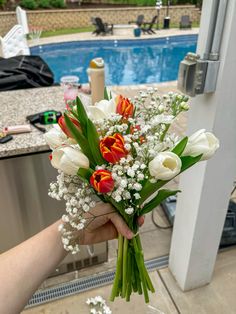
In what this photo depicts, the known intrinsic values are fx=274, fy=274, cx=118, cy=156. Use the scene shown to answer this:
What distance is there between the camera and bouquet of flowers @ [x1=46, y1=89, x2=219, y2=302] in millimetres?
662

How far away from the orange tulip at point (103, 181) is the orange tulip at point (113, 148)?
38 millimetres

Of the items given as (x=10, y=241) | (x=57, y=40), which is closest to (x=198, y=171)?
(x=10, y=241)

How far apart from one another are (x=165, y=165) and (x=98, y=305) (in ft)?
5.04

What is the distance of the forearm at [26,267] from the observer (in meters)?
0.86

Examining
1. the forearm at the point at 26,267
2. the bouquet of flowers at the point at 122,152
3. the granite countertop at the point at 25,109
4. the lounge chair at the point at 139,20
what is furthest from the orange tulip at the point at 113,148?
the lounge chair at the point at 139,20

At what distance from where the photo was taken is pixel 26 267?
Answer: 91 cm

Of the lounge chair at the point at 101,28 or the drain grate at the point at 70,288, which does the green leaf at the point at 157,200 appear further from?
the lounge chair at the point at 101,28

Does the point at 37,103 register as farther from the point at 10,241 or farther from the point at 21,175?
the point at 10,241

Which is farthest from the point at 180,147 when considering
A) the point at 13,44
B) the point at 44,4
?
the point at 44,4

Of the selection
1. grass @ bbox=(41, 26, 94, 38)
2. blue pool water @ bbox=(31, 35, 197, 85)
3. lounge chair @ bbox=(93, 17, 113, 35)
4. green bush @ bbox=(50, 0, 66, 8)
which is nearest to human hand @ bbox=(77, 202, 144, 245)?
blue pool water @ bbox=(31, 35, 197, 85)

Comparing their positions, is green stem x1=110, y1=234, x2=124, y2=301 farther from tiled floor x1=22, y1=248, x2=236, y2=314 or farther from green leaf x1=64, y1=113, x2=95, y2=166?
tiled floor x1=22, y1=248, x2=236, y2=314

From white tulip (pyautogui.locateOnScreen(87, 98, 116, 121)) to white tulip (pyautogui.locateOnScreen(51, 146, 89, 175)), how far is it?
0.10 metres

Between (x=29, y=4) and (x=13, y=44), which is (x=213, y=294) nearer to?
(x=13, y=44)

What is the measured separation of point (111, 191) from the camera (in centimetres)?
68
